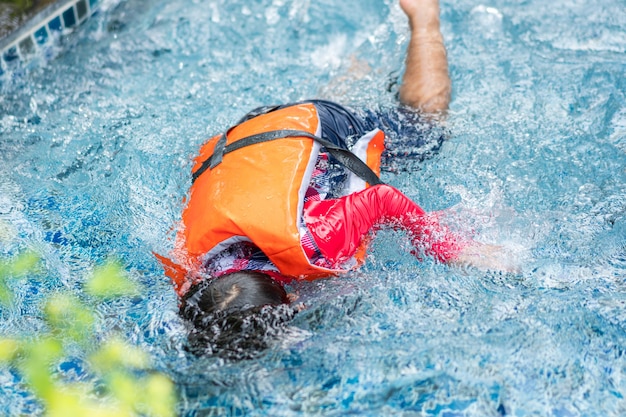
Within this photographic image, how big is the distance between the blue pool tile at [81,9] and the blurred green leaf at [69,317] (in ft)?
9.03

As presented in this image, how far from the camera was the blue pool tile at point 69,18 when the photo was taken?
181 inches

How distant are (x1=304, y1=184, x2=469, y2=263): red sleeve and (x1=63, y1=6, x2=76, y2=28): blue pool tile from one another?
2874 mm

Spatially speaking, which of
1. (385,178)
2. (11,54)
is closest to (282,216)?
(385,178)

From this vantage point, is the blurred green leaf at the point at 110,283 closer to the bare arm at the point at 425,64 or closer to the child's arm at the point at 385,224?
the child's arm at the point at 385,224

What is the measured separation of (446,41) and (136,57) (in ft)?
7.11

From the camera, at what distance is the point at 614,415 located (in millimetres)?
2160

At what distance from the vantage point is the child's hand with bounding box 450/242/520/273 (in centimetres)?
274

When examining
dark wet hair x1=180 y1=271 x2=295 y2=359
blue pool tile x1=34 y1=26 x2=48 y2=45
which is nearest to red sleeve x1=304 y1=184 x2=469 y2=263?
dark wet hair x1=180 y1=271 x2=295 y2=359

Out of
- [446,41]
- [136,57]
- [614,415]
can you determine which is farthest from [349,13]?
[614,415]

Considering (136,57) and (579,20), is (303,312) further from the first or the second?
(579,20)

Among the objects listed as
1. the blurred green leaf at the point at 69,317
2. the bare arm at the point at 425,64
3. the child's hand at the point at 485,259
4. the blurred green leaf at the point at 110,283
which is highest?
the bare arm at the point at 425,64

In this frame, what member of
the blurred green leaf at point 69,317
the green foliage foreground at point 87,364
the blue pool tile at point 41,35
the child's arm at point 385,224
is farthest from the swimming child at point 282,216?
the blue pool tile at point 41,35

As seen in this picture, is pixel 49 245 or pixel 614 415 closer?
pixel 614 415

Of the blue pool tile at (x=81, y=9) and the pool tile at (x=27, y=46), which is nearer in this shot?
the pool tile at (x=27, y=46)
